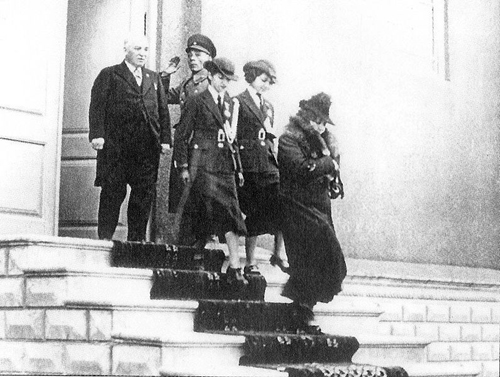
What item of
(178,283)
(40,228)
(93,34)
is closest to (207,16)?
(93,34)

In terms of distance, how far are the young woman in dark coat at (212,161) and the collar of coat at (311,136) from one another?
49cm

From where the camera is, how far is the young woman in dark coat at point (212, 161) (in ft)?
23.3

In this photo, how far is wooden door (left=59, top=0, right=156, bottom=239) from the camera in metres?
8.59

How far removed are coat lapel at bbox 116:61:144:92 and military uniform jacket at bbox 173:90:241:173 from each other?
1.46 feet

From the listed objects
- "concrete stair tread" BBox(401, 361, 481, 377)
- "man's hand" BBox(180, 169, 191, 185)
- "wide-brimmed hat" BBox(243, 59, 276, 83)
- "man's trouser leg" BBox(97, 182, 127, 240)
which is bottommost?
"concrete stair tread" BBox(401, 361, 481, 377)

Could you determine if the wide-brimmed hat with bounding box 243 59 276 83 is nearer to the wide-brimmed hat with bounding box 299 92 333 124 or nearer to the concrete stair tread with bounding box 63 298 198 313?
the wide-brimmed hat with bounding box 299 92 333 124

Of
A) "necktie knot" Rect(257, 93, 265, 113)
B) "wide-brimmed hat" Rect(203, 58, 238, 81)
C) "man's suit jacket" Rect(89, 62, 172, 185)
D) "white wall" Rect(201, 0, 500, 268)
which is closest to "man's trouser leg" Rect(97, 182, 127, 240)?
"man's suit jacket" Rect(89, 62, 172, 185)

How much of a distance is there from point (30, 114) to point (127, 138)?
0.94 meters

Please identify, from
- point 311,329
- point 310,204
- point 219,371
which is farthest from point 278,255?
point 219,371

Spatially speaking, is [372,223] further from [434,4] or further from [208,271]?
[208,271]

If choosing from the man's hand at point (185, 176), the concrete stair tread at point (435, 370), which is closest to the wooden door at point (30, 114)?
the man's hand at point (185, 176)

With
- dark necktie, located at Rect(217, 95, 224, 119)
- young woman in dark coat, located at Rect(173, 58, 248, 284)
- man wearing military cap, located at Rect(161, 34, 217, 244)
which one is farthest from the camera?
man wearing military cap, located at Rect(161, 34, 217, 244)

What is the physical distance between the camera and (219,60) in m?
7.24

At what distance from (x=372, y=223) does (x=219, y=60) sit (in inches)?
149
